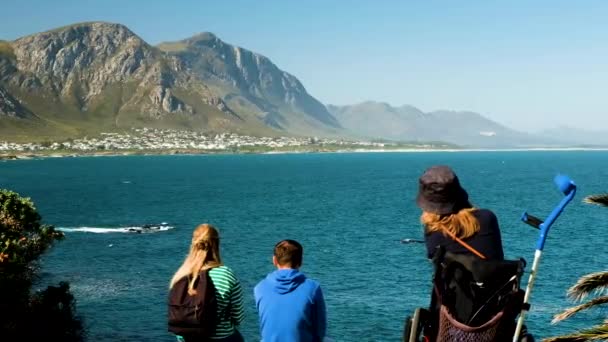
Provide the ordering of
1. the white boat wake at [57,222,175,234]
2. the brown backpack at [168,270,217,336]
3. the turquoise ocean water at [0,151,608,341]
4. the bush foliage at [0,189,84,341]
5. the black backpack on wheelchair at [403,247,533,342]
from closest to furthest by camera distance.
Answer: the black backpack on wheelchair at [403,247,533,342]
the brown backpack at [168,270,217,336]
the bush foliage at [0,189,84,341]
the turquoise ocean water at [0,151,608,341]
the white boat wake at [57,222,175,234]

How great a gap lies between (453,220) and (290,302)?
7.98ft

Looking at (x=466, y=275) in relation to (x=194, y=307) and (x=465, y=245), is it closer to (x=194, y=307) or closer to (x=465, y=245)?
(x=465, y=245)

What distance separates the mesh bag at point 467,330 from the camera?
5.84m

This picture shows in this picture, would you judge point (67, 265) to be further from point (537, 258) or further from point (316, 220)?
point (537, 258)

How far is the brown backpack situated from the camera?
316 inches

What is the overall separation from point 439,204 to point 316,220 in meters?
104

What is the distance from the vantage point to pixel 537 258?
5980 mm

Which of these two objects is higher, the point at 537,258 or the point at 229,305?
the point at 537,258

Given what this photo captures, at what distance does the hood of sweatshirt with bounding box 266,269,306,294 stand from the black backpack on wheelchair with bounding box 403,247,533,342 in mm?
2117

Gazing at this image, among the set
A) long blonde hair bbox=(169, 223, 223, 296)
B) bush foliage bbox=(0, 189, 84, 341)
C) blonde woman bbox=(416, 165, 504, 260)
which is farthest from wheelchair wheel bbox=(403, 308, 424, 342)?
bush foliage bbox=(0, 189, 84, 341)

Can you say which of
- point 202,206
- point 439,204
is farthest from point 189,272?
point 202,206

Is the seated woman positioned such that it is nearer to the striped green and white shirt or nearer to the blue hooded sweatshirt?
the blue hooded sweatshirt

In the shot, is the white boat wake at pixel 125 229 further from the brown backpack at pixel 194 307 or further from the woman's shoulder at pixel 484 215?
the woman's shoulder at pixel 484 215

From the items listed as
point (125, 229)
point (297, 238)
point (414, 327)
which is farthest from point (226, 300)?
point (125, 229)
